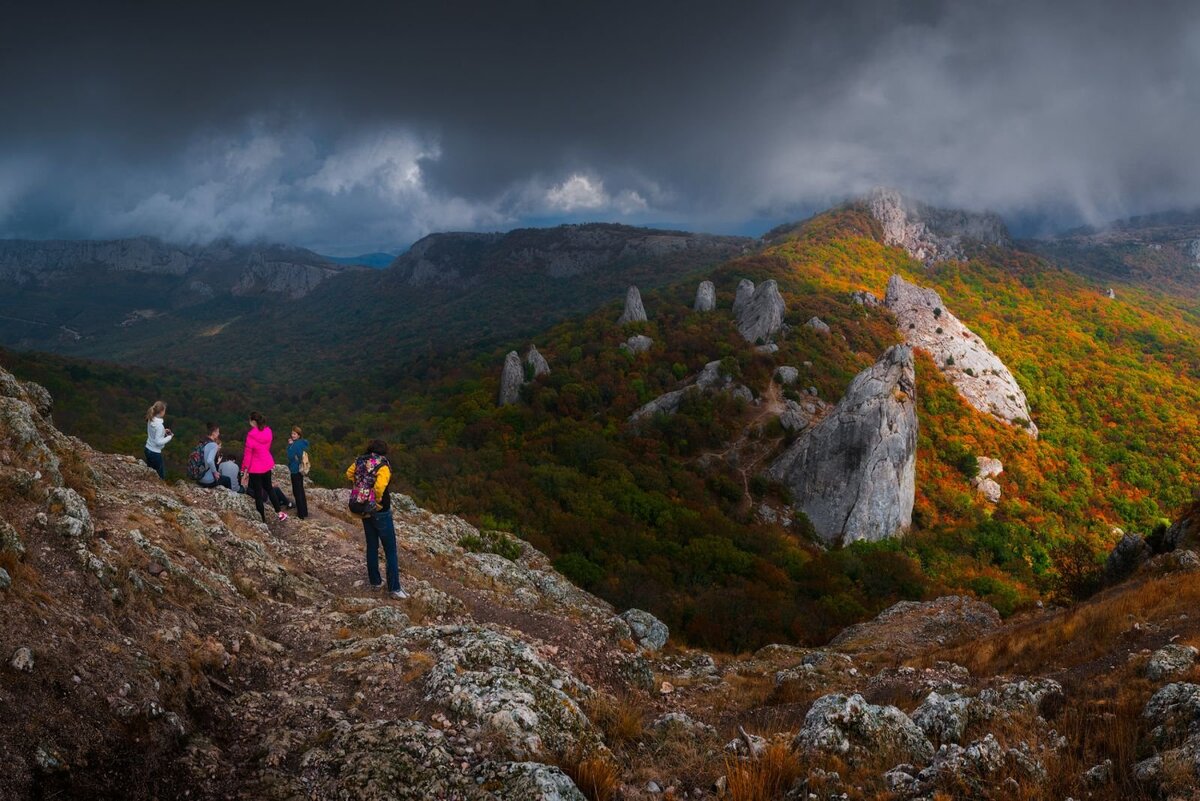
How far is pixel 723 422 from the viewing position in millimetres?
51875

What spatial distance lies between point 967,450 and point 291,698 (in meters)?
68.1

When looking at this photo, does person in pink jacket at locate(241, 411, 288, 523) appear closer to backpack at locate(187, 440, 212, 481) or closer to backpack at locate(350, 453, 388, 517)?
backpack at locate(187, 440, 212, 481)

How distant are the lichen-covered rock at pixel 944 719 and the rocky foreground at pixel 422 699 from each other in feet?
0.08

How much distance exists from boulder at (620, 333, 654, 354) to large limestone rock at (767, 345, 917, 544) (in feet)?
81.3

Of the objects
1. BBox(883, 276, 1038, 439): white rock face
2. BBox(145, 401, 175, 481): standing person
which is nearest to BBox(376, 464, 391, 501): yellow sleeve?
BBox(145, 401, 175, 481): standing person

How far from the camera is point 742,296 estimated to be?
78.9 m

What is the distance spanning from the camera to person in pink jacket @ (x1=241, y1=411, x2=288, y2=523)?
11.9 m

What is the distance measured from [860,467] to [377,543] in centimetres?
4344

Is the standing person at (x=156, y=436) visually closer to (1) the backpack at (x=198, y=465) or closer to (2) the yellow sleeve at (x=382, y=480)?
(1) the backpack at (x=198, y=465)

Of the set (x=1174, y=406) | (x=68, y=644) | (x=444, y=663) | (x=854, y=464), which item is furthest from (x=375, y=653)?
(x=1174, y=406)

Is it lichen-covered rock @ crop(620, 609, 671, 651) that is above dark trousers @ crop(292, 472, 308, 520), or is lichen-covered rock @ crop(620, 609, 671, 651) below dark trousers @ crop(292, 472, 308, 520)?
below

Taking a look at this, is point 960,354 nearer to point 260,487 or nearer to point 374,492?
point 374,492

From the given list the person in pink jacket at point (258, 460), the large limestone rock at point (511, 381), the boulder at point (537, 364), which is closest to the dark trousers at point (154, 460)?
the person in pink jacket at point (258, 460)

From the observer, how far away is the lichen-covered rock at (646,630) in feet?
45.2
